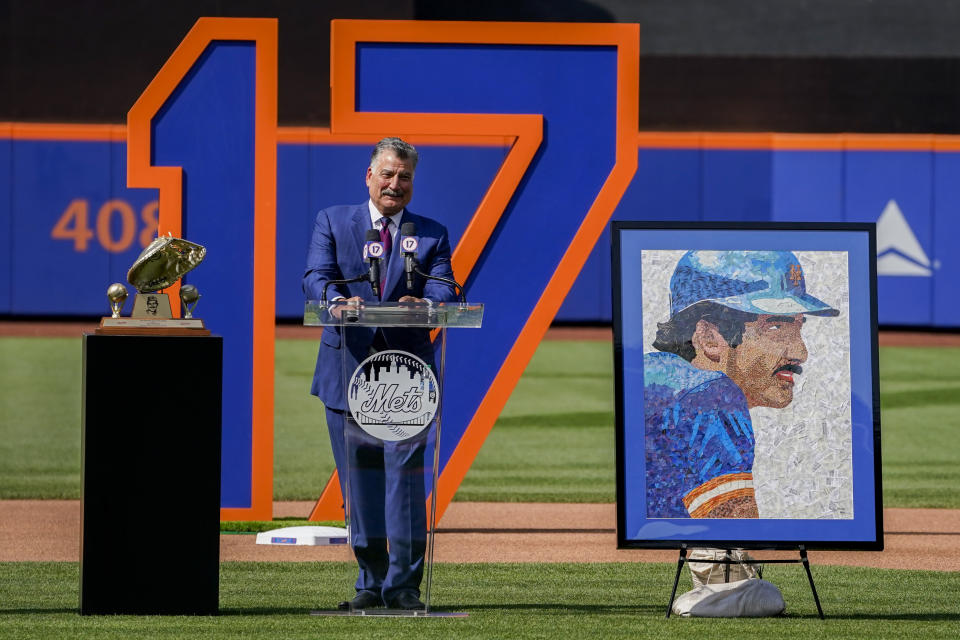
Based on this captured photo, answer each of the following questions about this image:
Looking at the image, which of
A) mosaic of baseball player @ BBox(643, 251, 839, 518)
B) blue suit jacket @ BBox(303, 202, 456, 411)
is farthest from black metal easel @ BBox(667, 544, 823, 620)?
blue suit jacket @ BBox(303, 202, 456, 411)

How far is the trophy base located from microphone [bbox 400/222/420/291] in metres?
0.85

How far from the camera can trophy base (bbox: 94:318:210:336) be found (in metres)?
6.37

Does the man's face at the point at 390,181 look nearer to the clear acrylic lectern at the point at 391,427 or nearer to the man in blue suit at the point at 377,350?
the man in blue suit at the point at 377,350

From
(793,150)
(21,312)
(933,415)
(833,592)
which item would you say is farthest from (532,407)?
(833,592)

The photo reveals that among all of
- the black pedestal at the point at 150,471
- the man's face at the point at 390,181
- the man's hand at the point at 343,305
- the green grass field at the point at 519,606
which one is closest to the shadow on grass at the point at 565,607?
the green grass field at the point at 519,606

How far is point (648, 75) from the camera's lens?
968 inches

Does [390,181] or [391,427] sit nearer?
[391,427]

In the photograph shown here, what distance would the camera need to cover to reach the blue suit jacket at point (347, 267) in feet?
21.0

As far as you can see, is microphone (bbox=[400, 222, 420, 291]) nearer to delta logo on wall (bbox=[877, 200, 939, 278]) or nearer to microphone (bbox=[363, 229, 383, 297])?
microphone (bbox=[363, 229, 383, 297])

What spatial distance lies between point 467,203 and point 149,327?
52.6 ft

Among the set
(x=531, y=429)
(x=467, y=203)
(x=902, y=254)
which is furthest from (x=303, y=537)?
(x=902, y=254)

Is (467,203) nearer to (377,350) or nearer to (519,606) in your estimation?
(519,606)

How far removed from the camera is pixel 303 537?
30.3 feet

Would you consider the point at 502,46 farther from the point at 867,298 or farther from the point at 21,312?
the point at 21,312
